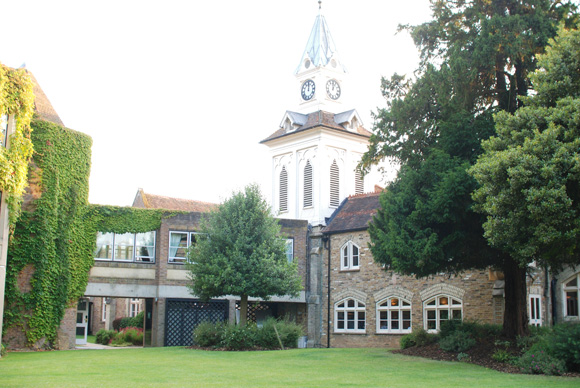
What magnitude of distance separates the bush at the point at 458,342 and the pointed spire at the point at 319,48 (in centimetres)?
2504

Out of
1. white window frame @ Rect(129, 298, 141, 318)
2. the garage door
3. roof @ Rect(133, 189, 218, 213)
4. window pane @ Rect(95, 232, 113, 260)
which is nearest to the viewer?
window pane @ Rect(95, 232, 113, 260)

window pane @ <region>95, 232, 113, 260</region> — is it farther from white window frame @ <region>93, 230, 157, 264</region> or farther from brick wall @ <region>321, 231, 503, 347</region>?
brick wall @ <region>321, 231, 503, 347</region>

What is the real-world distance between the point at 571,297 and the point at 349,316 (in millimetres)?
12768

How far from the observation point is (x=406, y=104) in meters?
23.9

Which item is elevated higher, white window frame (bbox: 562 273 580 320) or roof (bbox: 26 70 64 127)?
roof (bbox: 26 70 64 127)

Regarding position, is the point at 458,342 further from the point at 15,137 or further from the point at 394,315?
the point at 15,137

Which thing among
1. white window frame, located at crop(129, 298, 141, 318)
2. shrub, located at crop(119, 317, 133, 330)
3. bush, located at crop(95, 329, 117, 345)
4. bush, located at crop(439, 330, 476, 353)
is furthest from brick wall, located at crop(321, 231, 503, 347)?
white window frame, located at crop(129, 298, 141, 318)

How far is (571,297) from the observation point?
2647 centimetres

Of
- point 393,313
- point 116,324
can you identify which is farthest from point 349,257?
point 116,324

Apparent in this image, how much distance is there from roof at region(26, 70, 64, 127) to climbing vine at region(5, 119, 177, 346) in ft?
3.42

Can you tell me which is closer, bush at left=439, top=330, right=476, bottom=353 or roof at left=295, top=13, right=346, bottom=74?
bush at left=439, top=330, right=476, bottom=353

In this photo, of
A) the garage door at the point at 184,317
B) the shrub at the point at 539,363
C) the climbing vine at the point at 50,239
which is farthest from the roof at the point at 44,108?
the shrub at the point at 539,363

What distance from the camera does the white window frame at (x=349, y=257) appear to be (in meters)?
36.0

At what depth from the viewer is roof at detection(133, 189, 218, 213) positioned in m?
44.2
